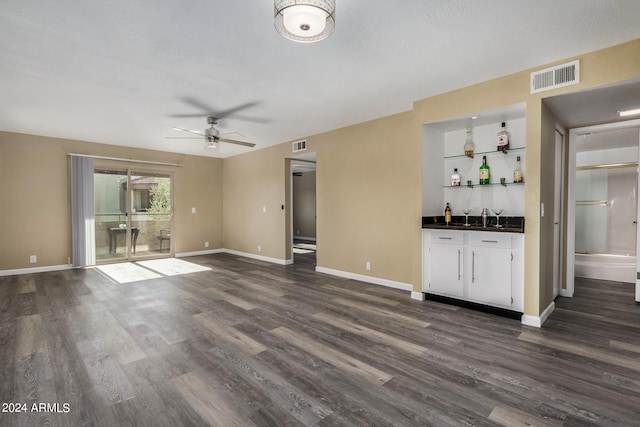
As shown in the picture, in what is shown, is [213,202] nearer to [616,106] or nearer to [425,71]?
[425,71]

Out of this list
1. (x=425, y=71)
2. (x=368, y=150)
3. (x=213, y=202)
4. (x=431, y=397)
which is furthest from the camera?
(x=213, y=202)

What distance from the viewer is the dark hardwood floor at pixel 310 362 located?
1.81 metres

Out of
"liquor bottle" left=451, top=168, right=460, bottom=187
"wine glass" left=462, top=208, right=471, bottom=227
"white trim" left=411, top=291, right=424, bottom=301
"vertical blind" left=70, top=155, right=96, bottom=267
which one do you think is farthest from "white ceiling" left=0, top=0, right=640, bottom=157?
"white trim" left=411, top=291, right=424, bottom=301

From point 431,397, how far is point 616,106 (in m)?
3.70

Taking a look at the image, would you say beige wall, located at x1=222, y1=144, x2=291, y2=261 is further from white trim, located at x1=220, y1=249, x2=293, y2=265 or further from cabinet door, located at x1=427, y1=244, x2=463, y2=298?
cabinet door, located at x1=427, y1=244, x2=463, y2=298

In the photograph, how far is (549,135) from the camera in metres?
3.36

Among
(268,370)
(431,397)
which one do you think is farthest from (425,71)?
(268,370)

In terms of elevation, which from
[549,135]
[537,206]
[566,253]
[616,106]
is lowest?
[566,253]

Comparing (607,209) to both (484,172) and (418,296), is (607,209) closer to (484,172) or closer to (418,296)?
(484,172)

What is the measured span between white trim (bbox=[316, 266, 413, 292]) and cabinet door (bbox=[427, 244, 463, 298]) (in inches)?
22.1

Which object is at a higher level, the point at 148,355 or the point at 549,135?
the point at 549,135

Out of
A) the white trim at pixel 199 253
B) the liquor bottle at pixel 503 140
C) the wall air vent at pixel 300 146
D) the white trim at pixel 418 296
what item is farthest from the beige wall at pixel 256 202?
the liquor bottle at pixel 503 140

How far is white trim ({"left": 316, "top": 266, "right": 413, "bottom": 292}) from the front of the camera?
4452mm

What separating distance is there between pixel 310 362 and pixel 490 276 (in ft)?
7.53
